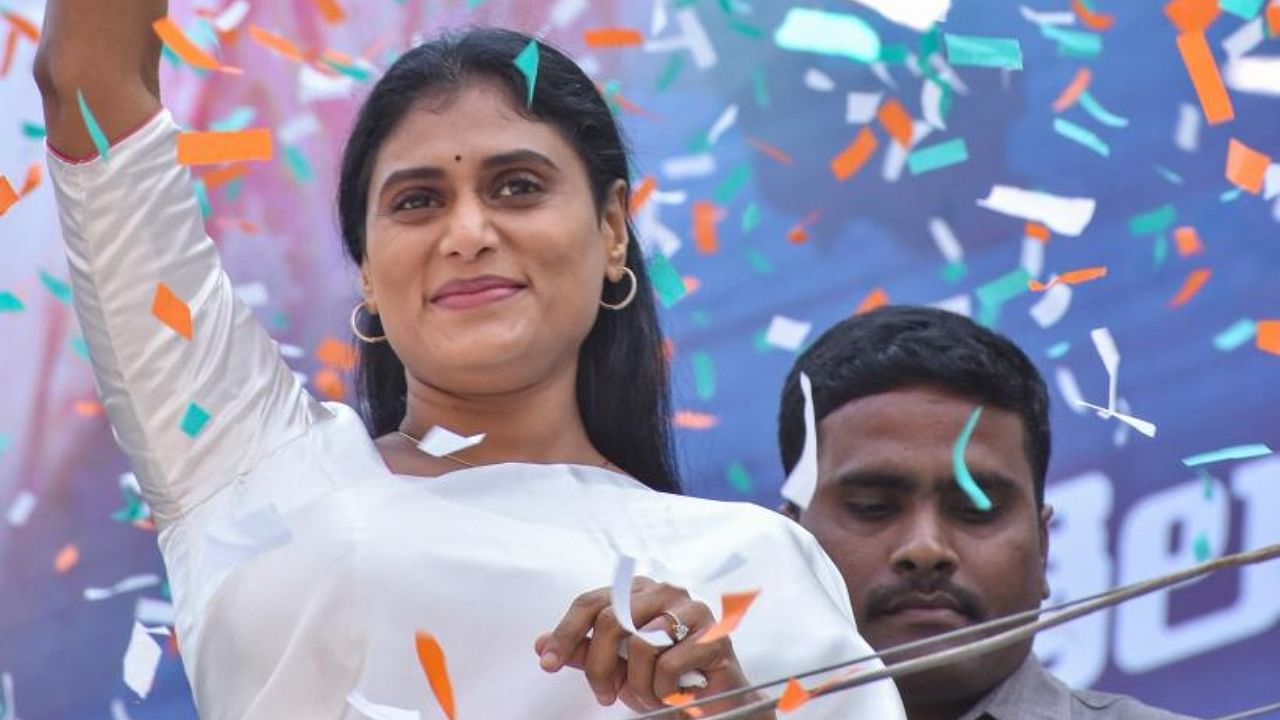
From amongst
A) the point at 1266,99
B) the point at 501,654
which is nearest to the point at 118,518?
the point at 501,654

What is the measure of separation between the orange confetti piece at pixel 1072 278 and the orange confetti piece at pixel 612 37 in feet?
2.41

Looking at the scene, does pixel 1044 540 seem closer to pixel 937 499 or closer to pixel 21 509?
pixel 937 499

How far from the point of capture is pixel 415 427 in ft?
8.71

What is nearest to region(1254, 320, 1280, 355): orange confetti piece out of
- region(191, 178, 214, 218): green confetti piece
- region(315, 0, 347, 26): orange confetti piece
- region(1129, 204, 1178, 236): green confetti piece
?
region(1129, 204, 1178, 236): green confetti piece

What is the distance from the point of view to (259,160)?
12.0 ft

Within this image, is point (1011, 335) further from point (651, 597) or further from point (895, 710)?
point (651, 597)

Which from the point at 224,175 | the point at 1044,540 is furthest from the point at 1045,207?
the point at 224,175

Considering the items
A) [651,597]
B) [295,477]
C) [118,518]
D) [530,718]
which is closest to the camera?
[651,597]

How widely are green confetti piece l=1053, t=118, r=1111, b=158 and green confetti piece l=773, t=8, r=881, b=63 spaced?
0.31 meters

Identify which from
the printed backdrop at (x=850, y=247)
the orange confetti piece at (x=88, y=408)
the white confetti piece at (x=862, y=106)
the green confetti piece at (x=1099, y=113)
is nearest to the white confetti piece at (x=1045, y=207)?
the printed backdrop at (x=850, y=247)

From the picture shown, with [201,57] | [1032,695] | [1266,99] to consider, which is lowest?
[1032,695]

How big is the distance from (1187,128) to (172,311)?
6.07 ft

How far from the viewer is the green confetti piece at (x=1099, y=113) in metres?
3.70

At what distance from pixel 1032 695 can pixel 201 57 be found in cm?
131
